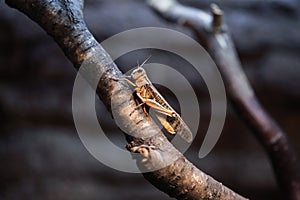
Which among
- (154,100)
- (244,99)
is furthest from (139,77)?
(244,99)

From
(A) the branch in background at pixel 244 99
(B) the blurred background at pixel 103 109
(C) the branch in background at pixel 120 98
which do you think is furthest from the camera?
(B) the blurred background at pixel 103 109

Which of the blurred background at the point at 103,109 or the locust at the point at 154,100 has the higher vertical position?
the blurred background at the point at 103,109

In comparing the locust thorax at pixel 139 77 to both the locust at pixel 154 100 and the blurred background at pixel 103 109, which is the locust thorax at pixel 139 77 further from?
the blurred background at pixel 103 109

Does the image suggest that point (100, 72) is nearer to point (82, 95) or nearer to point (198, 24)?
point (198, 24)

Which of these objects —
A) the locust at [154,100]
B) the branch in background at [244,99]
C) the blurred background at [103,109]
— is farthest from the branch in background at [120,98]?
the blurred background at [103,109]

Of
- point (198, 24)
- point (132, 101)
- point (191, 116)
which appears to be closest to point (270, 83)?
point (191, 116)

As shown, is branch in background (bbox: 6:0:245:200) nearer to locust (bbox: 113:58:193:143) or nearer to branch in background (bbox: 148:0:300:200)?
locust (bbox: 113:58:193:143)

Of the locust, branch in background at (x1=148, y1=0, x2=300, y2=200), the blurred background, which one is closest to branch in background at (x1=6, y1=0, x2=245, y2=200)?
the locust
